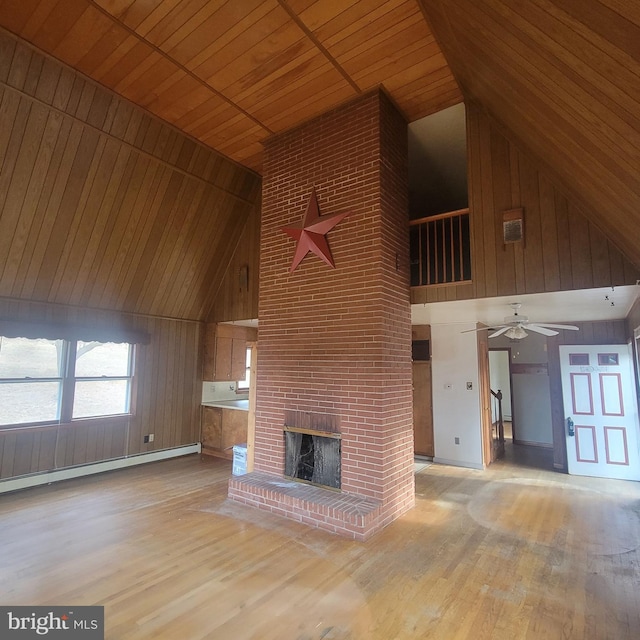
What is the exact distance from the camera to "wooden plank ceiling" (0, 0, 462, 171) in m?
3.06

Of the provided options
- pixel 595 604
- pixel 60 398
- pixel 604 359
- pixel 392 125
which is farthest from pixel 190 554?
pixel 604 359

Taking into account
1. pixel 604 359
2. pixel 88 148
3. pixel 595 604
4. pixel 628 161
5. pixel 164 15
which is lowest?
pixel 595 604

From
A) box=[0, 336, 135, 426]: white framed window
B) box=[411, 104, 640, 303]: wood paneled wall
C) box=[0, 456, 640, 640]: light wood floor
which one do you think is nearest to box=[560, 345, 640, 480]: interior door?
box=[0, 456, 640, 640]: light wood floor

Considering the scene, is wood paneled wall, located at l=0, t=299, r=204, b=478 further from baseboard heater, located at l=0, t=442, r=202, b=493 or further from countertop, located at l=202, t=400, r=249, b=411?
countertop, located at l=202, t=400, r=249, b=411

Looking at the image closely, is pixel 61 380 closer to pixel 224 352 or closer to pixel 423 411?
pixel 224 352

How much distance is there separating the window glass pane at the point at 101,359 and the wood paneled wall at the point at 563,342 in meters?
6.93

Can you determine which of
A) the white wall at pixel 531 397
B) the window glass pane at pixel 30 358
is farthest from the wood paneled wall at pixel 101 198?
the white wall at pixel 531 397

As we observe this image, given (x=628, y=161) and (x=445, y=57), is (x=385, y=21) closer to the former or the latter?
(x=445, y=57)

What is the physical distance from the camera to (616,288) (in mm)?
3588

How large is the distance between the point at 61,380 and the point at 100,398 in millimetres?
645

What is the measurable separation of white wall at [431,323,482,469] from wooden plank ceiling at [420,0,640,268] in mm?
3090

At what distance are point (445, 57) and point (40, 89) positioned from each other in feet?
13.0

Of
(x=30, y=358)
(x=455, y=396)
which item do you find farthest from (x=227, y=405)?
(x=455, y=396)

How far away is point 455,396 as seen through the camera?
20.3ft
